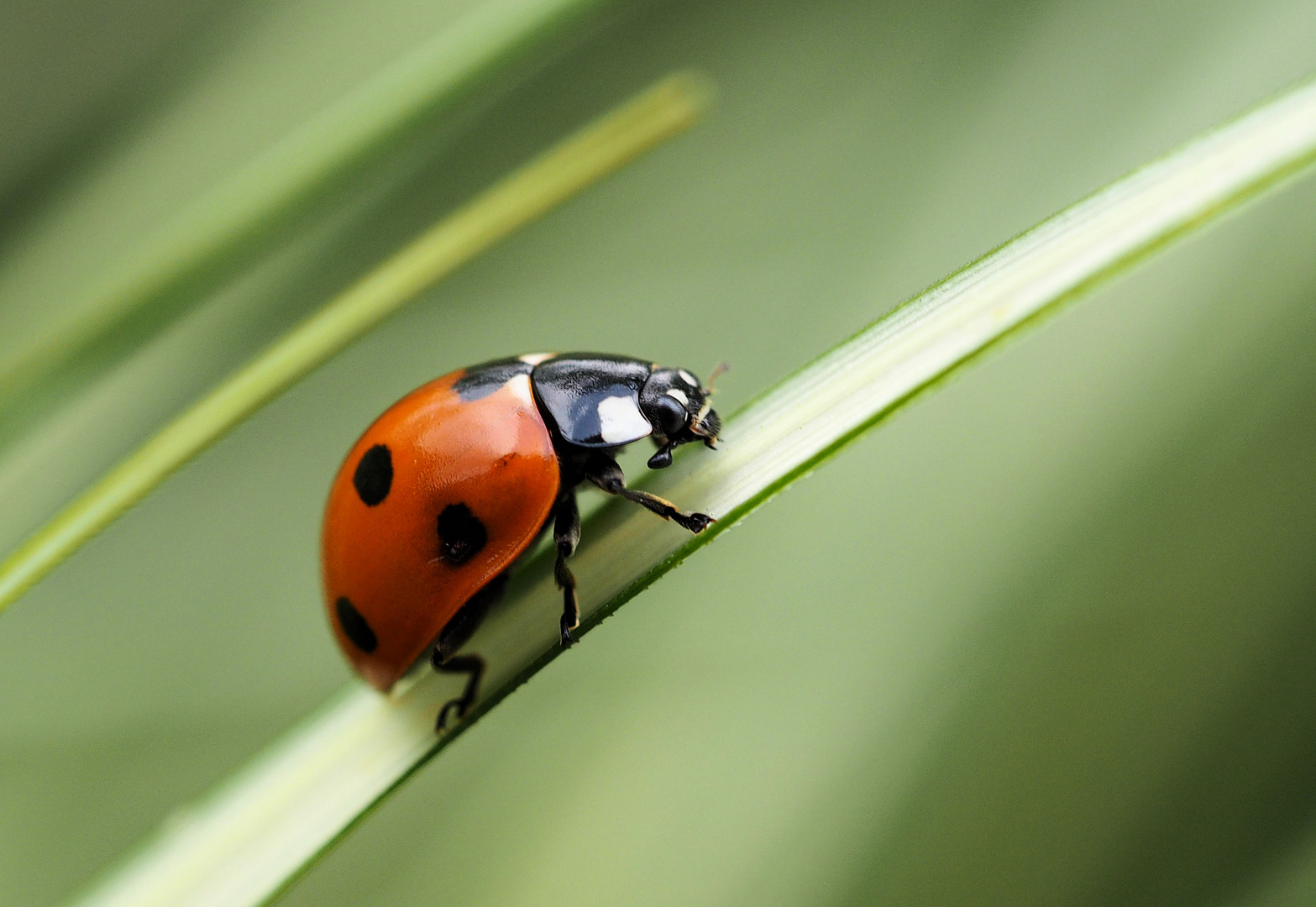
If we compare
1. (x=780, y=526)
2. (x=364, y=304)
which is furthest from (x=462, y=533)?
(x=780, y=526)

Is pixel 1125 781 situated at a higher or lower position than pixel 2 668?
lower

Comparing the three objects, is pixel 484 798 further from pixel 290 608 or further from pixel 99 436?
pixel 99 436

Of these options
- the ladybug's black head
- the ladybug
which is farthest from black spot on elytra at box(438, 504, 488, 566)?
the ladybug's black head

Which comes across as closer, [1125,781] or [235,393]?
[235,393]

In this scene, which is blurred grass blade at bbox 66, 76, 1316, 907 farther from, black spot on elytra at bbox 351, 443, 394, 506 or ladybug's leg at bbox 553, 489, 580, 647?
black spot on elytra at bbox 351, 443, 394, 506

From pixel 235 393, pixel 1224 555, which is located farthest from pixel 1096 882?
pixel 235 393

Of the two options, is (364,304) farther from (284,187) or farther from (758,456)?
(758,456)

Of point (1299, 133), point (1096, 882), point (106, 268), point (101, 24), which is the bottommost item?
point (1096, 882)
